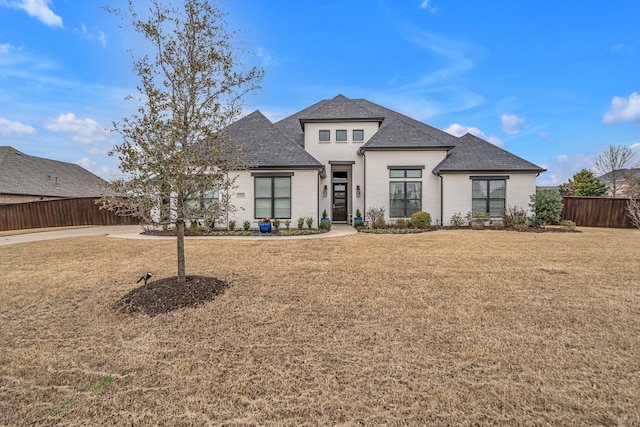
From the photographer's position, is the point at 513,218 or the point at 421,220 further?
the point at 421,220

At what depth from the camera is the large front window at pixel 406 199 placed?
16.6m

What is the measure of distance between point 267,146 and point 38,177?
82.4ft

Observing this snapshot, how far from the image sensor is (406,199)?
653 inches

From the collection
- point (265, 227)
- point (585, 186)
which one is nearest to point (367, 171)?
point (265, 227)

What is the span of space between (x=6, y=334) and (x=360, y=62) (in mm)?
16348

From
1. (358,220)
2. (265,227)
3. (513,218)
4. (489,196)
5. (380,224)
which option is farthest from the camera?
(358,220)

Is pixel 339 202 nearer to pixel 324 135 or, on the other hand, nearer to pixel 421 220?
pixel 324 135

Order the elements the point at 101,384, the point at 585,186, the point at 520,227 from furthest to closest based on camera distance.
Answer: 1. the point at 585,186
2. the point at 520,227
3. the point at 101,384

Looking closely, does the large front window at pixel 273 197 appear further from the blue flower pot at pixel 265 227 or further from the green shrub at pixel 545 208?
the green shrub at pixel 545 208

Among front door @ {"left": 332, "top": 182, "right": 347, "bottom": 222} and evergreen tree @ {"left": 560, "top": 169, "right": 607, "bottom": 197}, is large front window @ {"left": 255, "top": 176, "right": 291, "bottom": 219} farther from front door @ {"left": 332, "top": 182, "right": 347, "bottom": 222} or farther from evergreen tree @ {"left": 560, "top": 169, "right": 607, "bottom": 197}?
evergreen tree @ {"left": 560, "top": 169, "right": 607, "bottom": 197}

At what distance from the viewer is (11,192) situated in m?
23.3

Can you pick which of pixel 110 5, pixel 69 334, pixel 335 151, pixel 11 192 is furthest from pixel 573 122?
pixel 11 192

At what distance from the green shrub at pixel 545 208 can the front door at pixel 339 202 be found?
10.1 metres

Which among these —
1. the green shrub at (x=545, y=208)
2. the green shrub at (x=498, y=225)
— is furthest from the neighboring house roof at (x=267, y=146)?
the green shrub at (x=545, y=208)
